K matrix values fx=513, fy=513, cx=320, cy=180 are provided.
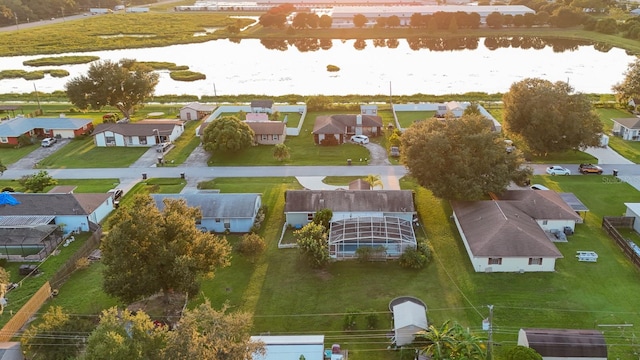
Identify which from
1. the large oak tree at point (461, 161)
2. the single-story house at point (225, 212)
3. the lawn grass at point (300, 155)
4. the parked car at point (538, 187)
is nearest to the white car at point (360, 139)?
the lawn grass at point (300, 155)

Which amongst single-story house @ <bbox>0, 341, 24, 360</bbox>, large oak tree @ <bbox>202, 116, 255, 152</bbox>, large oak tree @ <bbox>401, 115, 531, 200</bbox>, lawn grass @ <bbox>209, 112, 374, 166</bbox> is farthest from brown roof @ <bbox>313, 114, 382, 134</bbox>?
single-story house @ <bbox>0, 341, 24, 360</bbox>

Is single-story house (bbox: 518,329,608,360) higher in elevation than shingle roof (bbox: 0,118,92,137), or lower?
lower

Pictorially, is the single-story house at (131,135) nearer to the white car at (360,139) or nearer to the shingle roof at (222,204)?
the shingle roof at (222,204)

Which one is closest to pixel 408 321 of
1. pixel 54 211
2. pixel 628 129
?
pixel 54 211

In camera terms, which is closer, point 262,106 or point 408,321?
point 408,321

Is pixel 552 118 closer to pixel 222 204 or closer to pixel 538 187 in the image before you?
pixel 538 187

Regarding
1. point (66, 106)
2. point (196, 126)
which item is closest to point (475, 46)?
point (196, 126)

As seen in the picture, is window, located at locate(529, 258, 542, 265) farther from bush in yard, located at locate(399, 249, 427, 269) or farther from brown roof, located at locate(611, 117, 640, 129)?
brown roof, located at locate(611, 117, 640, 129)
